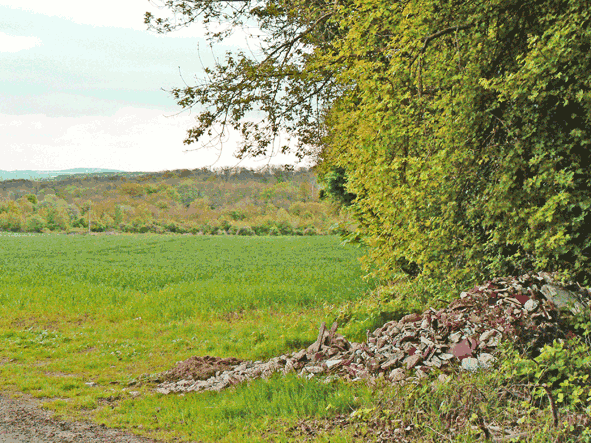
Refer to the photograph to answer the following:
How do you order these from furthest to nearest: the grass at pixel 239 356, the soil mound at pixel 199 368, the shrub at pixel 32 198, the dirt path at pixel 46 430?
the shrub at pixel 32 198 < the soil mound at pixel 199 368 < the dirt path at pixel 46 430 < the grass at pixel 239 356

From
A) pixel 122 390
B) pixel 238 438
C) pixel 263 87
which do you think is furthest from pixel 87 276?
pixel 238 438

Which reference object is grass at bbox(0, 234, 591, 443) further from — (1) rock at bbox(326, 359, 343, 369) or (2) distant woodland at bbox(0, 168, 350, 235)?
(2) distant woodland at bbox(0, 168, 350, 235)

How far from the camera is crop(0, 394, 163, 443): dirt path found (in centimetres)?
560

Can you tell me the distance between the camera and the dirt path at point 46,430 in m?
5.60

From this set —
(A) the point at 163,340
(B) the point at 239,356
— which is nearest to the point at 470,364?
(B) the point at 239,356

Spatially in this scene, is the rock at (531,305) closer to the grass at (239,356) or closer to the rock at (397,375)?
the grass at (239,356)

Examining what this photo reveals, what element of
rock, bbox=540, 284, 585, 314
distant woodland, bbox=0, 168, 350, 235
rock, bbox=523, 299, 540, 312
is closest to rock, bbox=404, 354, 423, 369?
rock, bbox=523, 299, 540, 312

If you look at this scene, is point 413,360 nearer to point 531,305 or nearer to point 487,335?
point 487,335

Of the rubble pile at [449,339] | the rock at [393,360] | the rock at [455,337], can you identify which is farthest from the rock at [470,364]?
the rock at [393,360]

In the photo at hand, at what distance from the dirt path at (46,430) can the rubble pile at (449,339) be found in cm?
143

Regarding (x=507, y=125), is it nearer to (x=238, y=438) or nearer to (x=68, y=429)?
(x=238, y=438)

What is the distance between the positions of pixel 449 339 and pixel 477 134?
2.87 meters

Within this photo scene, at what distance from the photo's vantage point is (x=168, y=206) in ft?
370

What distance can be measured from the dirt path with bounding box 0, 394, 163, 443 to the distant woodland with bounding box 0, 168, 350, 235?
2736 inches
